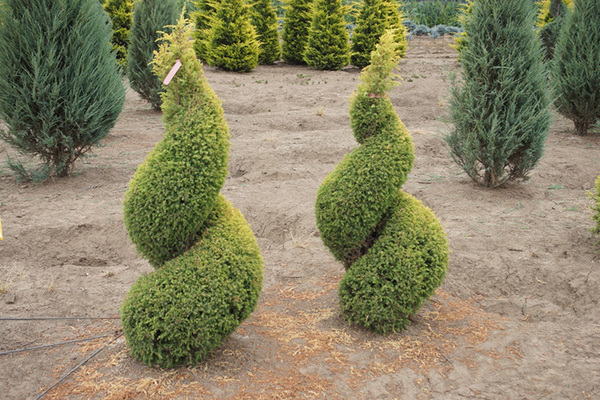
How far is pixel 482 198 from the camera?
6.64m

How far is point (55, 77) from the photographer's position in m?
6.77

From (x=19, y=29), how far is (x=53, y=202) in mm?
2220

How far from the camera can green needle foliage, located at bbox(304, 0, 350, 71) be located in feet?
51.9

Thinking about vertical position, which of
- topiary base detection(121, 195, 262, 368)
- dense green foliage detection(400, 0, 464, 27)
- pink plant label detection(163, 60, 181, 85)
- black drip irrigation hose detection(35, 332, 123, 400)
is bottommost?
dense green foliage detection(400, 0, 464, 27)

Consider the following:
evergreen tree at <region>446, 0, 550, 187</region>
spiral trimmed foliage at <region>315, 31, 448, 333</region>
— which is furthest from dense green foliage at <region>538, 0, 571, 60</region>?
spiral trimmed foliage at <region>315, 31, 448, 333</region>

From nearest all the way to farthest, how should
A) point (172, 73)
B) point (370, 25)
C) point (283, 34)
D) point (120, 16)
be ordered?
point (172, 73) → point (120, 16) → point (370, 25) → point (283, 34)

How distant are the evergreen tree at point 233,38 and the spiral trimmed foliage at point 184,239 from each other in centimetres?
1220

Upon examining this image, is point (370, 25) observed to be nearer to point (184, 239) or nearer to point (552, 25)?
point (552, 25)

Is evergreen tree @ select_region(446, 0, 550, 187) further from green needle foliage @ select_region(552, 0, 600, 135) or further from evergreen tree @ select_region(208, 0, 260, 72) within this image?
evergreen tree @ select_region(208, 0, 260, 72)

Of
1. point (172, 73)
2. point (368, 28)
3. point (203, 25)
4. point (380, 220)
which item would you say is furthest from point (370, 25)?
point (172, 73)

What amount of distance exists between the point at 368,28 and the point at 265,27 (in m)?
3.35

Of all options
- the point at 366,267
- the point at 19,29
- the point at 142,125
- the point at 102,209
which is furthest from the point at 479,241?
the point at 142,125

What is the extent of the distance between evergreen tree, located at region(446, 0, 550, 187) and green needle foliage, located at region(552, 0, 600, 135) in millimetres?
2789

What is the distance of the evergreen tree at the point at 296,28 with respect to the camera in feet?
56.2
